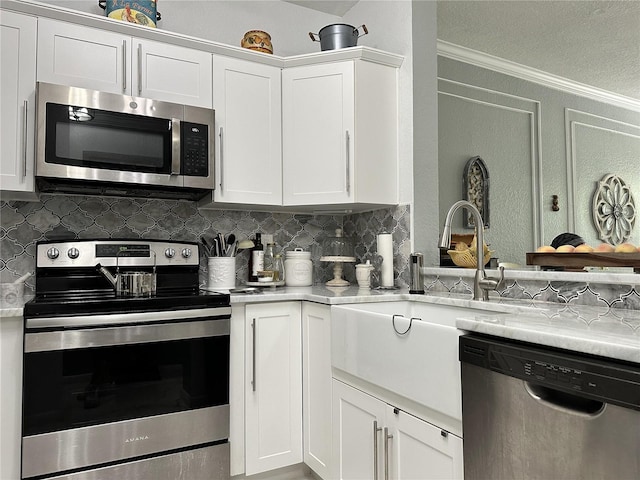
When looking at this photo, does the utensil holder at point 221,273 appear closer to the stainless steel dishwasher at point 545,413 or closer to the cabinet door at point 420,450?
the cabinet door at point 420,450

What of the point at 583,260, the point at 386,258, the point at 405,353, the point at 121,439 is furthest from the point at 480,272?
the point at 121,439

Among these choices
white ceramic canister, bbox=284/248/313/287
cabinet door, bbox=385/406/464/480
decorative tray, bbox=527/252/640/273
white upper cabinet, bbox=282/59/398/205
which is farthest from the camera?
white ceramic canister, bbox=284/248/313/287

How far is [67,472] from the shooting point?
5.70ft

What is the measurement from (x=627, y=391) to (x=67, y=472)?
187 cm

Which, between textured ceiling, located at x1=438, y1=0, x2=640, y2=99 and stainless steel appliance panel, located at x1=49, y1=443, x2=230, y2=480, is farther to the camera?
textured ceiling, located at x1=438, y1=0, x2=640, y2=99

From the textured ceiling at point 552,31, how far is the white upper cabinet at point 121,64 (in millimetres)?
1073

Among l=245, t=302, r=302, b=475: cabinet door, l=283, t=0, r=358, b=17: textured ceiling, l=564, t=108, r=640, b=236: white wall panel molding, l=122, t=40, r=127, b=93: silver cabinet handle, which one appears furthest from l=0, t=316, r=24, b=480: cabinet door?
l=564, t=108, r=640, b=236: white wall panel molding

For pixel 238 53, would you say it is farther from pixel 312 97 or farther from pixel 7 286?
pixel 7 286

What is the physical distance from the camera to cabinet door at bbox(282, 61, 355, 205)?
8.04ft

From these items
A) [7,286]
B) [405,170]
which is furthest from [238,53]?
[7,286]

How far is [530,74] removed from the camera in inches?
160

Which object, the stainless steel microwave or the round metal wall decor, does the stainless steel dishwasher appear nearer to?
the stainless steel microwave

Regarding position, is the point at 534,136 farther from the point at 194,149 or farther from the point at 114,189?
the point at 114,189

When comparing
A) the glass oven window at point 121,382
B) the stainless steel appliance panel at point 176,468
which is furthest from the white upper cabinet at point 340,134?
the stainless steel appliance panel at point 176,468
